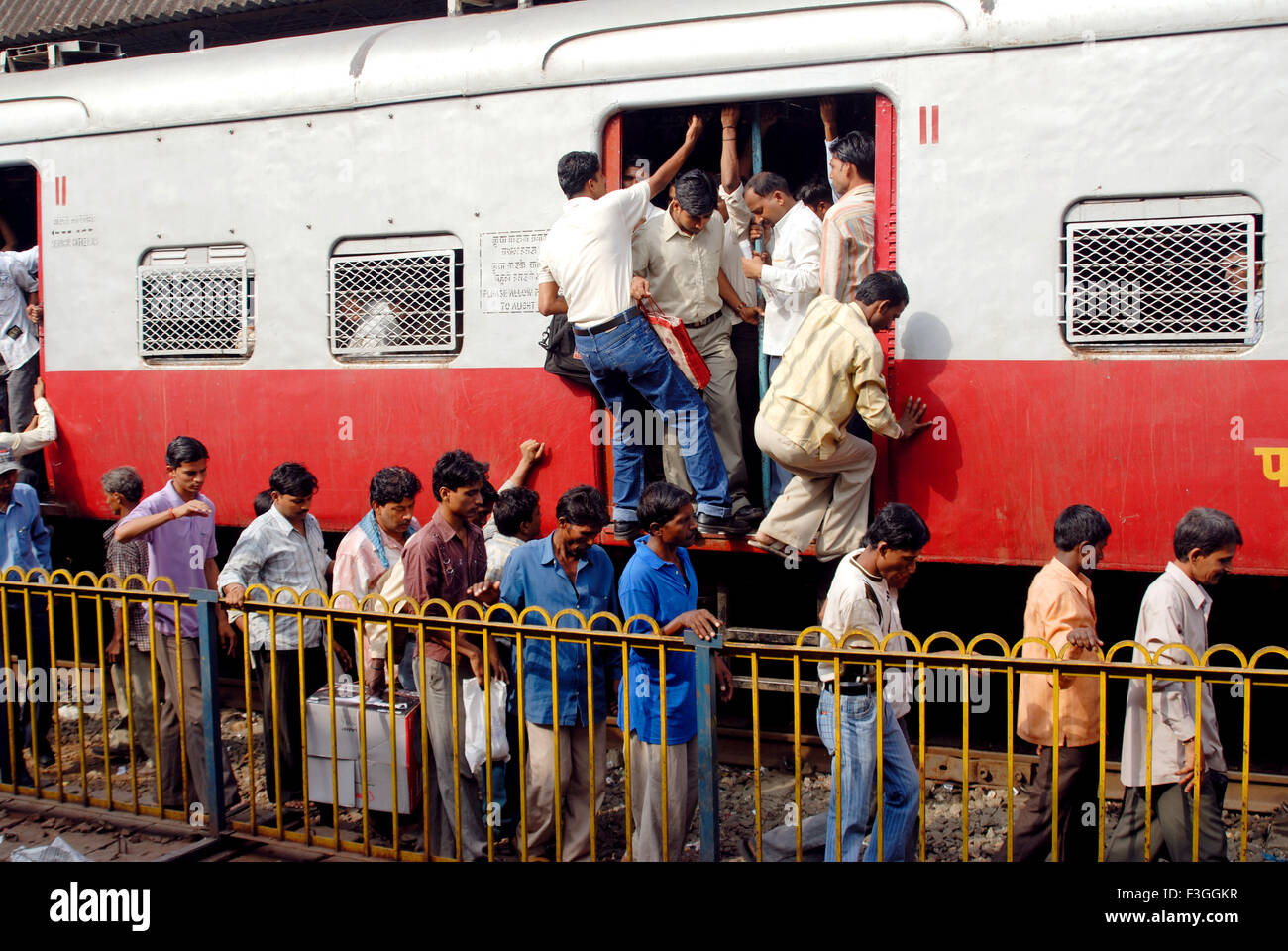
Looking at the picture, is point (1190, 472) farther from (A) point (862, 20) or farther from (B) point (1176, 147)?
(A) point (862, 20)

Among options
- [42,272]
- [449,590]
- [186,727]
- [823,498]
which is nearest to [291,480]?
[449,590]

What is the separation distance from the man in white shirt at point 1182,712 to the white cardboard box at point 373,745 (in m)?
2.63

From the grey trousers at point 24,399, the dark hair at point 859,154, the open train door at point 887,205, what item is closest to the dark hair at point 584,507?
the open train door at point 887,205

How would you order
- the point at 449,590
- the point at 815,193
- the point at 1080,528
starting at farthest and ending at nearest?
the point at 815,193
the point at 449,590
the point at 1080,528

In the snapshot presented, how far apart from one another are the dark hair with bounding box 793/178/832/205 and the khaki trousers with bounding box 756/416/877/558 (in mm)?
1346

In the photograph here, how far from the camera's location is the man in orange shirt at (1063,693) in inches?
168

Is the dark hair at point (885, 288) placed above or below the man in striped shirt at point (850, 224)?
below

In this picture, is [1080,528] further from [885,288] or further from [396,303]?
[396,303]

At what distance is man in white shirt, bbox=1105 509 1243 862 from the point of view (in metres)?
3.99

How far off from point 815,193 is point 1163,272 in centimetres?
179

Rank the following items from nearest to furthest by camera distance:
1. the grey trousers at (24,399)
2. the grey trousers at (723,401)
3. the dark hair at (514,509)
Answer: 1. the dark hair at (514,509)
2. the grey trousers at (723,401)
3. the grey trousers at (24,399)

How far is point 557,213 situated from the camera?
19.1ft

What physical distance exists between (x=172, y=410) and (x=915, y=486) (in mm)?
4033

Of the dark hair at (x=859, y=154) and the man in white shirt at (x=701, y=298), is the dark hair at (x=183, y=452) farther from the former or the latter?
the dark hair at (x=859, y=154)
